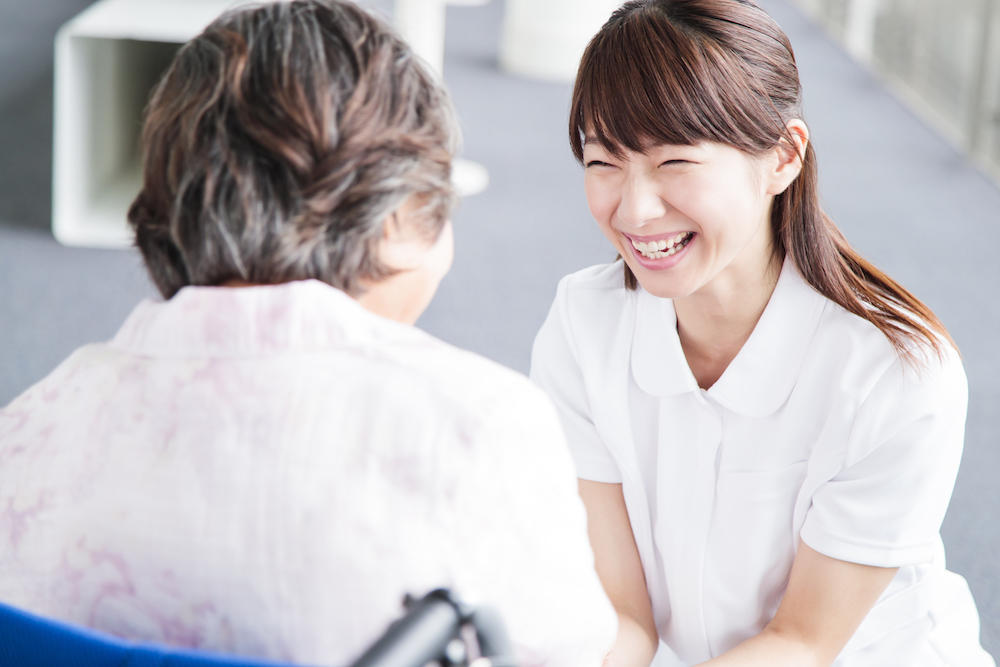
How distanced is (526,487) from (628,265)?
0.73 m

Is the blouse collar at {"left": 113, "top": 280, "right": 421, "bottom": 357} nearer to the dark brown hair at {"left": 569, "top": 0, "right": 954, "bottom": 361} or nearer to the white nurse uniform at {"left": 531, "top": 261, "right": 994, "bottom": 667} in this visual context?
the dark brown hair at {"left": 569, "top": 0, "right": 954, "bottom": 361}

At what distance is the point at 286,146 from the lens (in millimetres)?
835

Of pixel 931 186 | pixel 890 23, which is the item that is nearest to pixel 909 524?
pixel 931 186

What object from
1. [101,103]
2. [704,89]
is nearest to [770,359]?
[704,89]

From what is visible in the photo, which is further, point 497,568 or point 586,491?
point 586,491

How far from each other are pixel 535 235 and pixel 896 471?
2710 mm

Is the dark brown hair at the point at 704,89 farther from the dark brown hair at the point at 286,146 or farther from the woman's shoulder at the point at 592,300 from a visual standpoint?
the dark brown hair at the point at 286,146

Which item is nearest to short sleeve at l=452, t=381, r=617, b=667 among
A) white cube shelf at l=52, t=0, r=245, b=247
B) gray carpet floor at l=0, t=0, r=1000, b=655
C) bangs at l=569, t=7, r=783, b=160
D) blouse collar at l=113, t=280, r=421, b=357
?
blouse collar at l=113, t=280, r=421, b=357

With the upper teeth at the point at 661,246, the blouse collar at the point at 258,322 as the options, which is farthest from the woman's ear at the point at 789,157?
the blouse collar at the point at 258,322

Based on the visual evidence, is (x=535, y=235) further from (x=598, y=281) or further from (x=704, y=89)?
(x=704, y=89)

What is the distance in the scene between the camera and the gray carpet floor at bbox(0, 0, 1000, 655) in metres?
2.97

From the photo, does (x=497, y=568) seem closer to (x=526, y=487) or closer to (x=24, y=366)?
(x=526, y=487)

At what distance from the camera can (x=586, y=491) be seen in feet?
5.16

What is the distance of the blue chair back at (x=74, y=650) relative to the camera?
0.73 m
